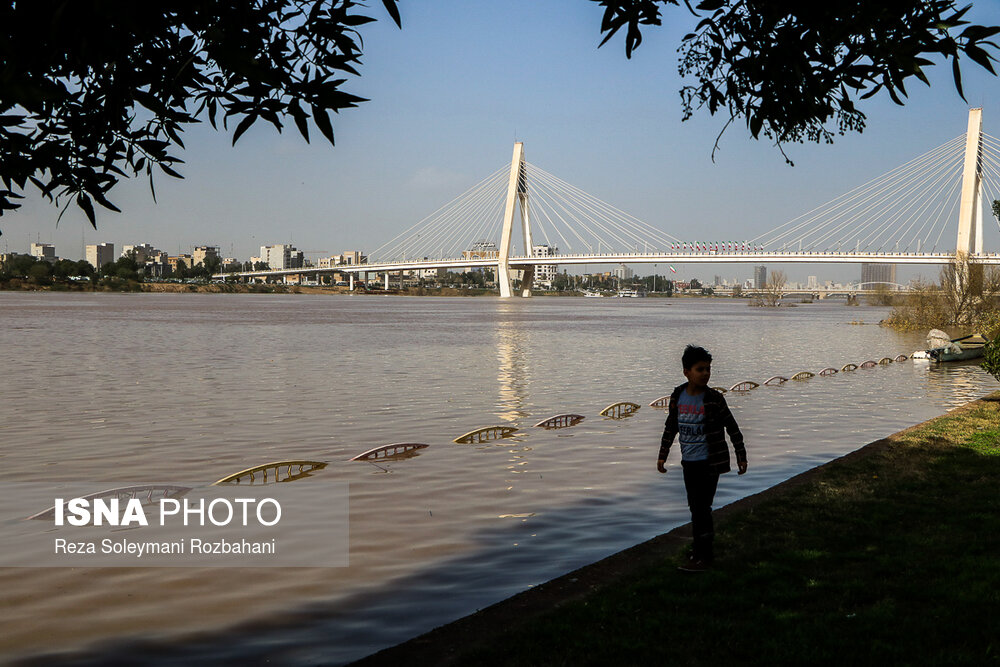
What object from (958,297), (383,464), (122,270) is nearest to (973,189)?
(958,297)

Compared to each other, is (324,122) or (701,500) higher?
(324,122)

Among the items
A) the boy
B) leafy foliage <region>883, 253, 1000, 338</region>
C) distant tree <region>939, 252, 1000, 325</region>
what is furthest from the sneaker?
distant tree <region>939, 252, 1000, 325</region>

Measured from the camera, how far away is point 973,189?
67.9m

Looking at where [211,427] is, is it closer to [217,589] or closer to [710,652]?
[217,589]

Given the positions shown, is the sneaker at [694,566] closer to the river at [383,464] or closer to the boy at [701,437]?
the boy at [701,437]

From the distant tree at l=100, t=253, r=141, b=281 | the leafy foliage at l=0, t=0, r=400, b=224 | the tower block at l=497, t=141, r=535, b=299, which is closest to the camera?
the leafy foliage at l=0, t=0, r=400, b=224

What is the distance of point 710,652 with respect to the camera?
14.4 feet

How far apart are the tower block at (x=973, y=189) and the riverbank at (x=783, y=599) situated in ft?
216

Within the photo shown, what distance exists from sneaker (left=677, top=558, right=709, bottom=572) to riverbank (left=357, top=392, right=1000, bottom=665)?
3.6 inches

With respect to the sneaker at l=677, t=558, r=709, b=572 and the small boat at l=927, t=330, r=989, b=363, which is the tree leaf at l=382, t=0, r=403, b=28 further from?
the small boat at l=927, t=330, r=989, b=363

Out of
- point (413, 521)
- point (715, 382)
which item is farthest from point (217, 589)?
point (715, 382)

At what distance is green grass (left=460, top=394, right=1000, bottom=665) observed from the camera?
173 inches

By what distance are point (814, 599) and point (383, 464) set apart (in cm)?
636

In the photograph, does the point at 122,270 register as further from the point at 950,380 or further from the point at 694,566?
the point at 694,566
